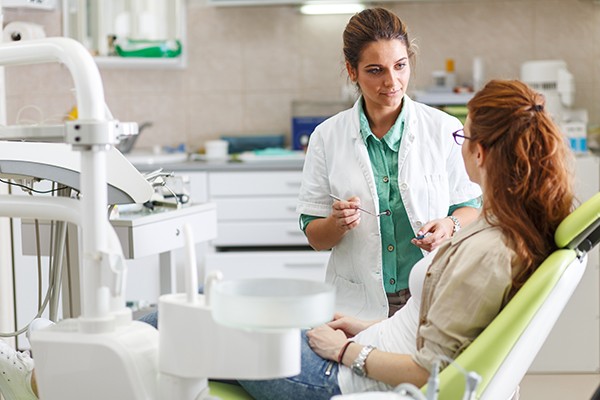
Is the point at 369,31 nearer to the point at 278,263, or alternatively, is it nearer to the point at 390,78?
the point at 390,78

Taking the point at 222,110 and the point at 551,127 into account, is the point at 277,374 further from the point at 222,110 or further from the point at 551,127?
the point at 222,110

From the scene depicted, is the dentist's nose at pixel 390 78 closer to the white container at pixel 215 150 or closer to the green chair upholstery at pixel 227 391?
the green chair upholstery at pixel 227 391

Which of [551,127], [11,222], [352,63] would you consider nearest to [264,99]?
[11,222]

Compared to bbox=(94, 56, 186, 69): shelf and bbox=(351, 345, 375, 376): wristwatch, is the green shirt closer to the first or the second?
bbox=(351, 345, 375, 376): wristwatch

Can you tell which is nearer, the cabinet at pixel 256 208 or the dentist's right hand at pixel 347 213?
the dentist's right hand at pixel 347 213

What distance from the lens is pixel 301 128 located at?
14.5 ft

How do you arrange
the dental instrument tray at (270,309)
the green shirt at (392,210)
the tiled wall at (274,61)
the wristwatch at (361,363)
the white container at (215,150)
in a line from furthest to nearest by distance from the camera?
1. the tiled wall at (274,61)
2. the white container at (215,150)
3. the green shirt at (392,210)
4. the wristwatch at (361,363)
5. the dental instrument tray at (270,309)

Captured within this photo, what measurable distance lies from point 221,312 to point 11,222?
2.11 meters

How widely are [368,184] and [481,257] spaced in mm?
688

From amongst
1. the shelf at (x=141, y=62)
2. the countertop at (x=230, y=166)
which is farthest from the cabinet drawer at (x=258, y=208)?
the shelf at (x=141, y=62)

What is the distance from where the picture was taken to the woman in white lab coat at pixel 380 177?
2232 millimetres

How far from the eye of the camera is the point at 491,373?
158 centimetres

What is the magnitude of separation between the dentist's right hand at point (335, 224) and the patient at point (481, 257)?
39cm

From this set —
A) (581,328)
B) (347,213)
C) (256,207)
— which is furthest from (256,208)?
(347,213)
